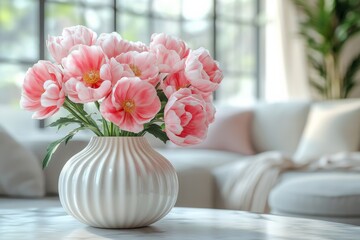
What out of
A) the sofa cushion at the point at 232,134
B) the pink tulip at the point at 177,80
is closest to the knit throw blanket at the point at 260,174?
the sofa cushion at the point at 232,134

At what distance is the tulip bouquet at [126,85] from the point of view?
58.6 inches

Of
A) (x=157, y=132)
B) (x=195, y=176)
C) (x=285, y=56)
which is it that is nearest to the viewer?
(x=157, y=132)

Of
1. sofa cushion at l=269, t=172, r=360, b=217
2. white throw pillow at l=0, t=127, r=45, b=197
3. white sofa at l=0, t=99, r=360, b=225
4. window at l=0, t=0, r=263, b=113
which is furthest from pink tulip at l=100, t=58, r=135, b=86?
window at l=0, t=0, r=263, b=113

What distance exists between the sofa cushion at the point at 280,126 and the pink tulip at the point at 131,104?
302 centimetres

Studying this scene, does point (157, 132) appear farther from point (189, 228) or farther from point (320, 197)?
point (320, 197)

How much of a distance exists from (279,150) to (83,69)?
313 centimetres

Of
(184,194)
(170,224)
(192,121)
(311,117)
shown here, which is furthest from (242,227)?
(311,117)

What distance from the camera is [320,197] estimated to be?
296cm

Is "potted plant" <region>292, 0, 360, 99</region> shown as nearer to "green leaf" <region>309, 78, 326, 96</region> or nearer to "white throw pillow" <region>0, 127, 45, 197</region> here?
"green leaf" <region>309, 78, 326, 96</region>

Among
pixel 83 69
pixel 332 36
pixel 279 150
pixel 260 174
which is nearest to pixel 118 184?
pixel 83 69

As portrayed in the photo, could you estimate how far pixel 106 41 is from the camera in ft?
5.10

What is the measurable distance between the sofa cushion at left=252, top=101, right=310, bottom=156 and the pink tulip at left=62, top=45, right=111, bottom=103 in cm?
303

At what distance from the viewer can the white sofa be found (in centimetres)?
289

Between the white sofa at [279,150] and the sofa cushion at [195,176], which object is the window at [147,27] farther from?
the sofa cushion at [195,176]
